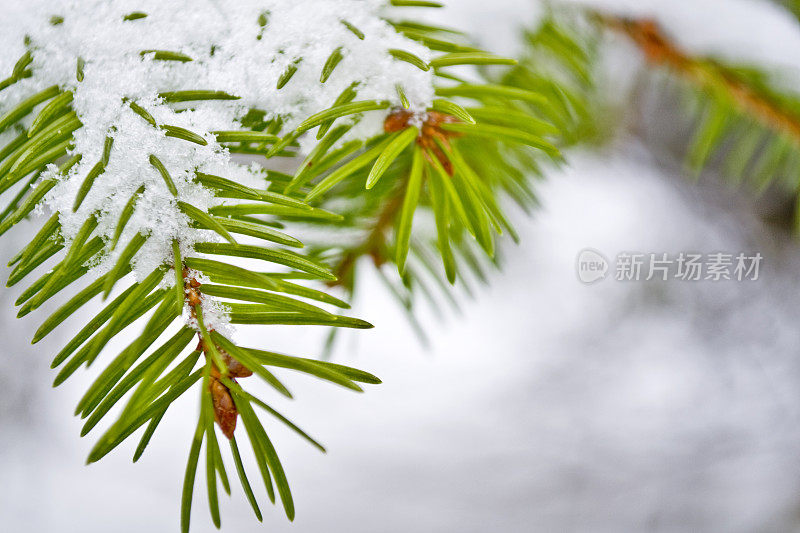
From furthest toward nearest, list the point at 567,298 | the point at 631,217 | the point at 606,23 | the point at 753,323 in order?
the point at 567,298, the point at 631,217, the point at 753,323, the point at 606,23

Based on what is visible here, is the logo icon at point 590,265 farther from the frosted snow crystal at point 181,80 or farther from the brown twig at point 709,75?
the frosted snow crystal at point 181,80

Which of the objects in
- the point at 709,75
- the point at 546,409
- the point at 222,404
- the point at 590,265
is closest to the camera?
the point at 222,404

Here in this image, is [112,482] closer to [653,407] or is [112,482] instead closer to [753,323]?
[653,407]

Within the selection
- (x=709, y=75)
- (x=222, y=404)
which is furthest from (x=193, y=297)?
(x=709, y=75)

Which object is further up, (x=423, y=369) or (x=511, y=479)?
(x=423, y=369)

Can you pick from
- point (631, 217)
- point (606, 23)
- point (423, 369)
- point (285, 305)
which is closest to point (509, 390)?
point (423, 369)

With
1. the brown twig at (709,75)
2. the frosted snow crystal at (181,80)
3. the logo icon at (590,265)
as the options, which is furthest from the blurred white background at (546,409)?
the frosted snow crystal at (181,80)

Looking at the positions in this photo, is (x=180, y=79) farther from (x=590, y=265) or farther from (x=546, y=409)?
(x=546, y=409)
